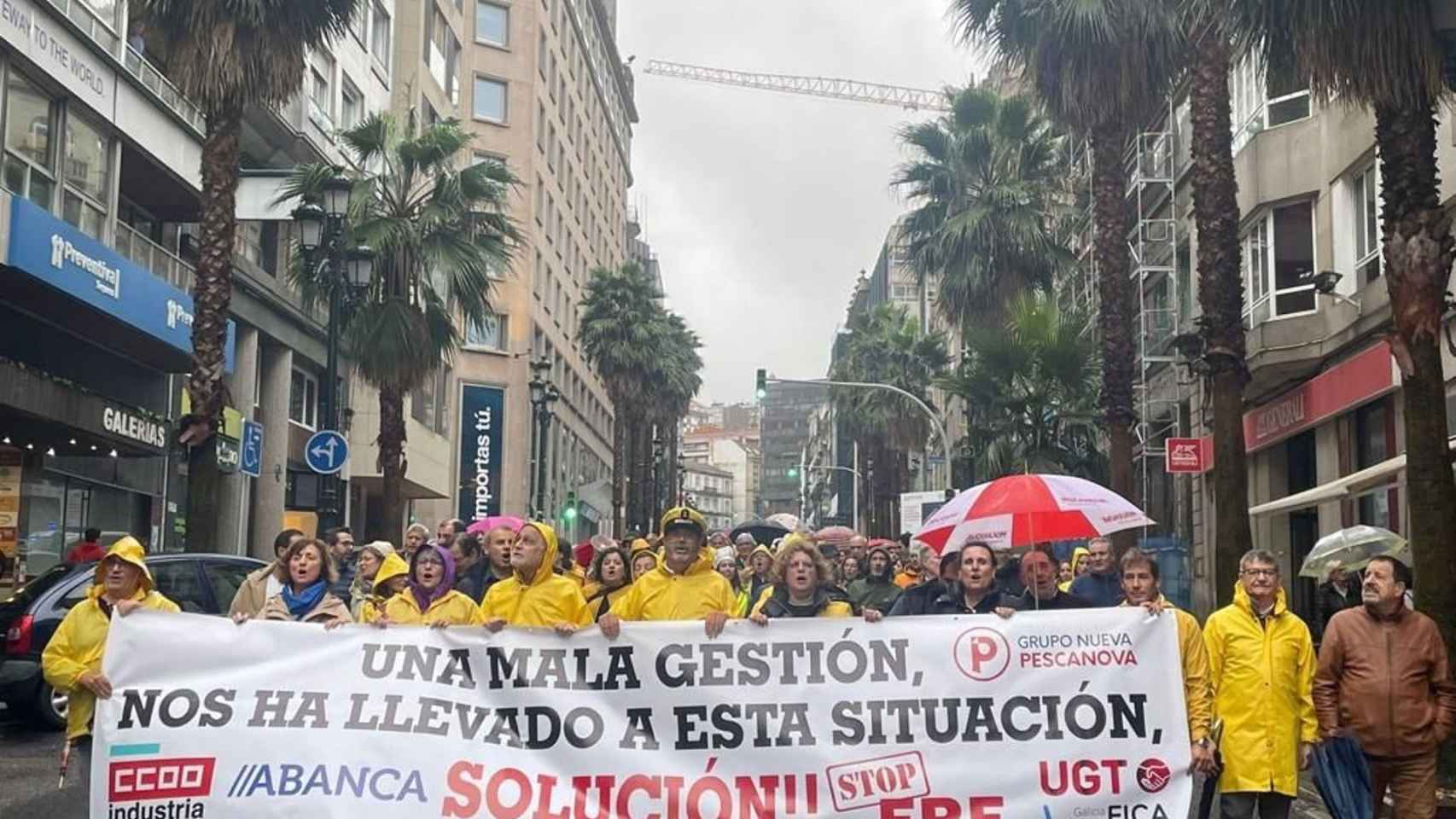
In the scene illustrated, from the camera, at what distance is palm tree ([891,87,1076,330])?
1220 inches

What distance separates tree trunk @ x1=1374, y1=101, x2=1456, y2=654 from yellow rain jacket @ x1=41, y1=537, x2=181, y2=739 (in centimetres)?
850

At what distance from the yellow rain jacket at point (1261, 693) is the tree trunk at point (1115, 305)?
43.1 ft

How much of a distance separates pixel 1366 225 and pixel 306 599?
18161 mm

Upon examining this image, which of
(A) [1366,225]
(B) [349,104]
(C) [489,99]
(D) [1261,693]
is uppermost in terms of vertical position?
(C) [489,99]

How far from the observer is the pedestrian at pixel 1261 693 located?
22.9 ft

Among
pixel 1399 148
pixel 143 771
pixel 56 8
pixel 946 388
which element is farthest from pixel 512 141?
pixel 143 771

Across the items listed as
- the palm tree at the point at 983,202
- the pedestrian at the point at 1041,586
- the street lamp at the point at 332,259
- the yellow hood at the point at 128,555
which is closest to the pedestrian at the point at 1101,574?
the pedestrian at the point at 1041,586

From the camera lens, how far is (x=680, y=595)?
7.98 m

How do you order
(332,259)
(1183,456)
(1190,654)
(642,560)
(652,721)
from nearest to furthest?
(652,721)
(1190,654)
(642,560)
(1183,456)
(332,259)

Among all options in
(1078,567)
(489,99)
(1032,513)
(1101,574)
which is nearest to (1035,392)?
(1078,567)

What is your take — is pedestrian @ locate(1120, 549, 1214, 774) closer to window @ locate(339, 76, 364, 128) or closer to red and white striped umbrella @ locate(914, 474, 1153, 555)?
red and white striped umbrella @ locate(914, 474, 1153, 555)

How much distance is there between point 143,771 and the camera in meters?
6.83

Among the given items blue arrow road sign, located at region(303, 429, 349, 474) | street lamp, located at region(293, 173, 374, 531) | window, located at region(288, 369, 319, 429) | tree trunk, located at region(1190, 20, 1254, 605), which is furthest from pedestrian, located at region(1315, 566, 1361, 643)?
window, located at region(288, 369, 319, 429)

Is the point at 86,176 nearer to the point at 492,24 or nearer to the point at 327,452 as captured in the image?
the point at 327,452
